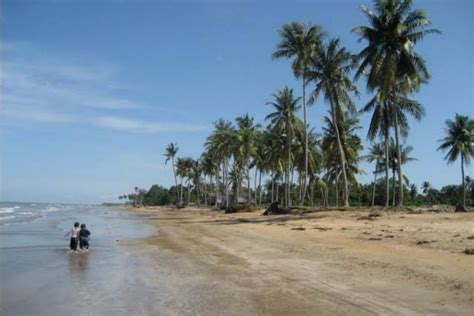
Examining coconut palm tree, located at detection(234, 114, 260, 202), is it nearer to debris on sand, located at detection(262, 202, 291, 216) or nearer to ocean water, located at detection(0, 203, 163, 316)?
debris on sand, located at detection(262, 202, 291, 216)

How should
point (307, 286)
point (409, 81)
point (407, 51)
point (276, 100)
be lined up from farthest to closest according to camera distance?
point (276, 100), point (409, 81), point (407, 51), point (307, 286)

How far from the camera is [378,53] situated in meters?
35.8

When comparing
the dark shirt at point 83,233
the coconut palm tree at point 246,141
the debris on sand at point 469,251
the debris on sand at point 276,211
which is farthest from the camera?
the coconut palm tree at point 246,141

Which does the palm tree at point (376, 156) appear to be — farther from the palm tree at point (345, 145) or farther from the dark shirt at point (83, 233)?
the dark shirt at point (83, 233)

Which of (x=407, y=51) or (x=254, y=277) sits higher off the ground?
(x=407, y=51)

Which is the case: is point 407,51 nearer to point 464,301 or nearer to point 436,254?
point 436,254

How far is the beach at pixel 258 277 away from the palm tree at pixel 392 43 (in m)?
15.8

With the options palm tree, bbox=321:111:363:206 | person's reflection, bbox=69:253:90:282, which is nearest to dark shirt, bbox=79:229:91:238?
person's reflection, bbox=69:253:90:282

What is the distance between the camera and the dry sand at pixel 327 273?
30.1 feet

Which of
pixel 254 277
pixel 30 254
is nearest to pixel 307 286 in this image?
pixel 254 277

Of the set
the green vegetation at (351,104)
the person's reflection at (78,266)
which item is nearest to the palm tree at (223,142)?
the green vegetation at (351,104)

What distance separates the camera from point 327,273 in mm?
12617

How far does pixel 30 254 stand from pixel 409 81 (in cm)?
2992

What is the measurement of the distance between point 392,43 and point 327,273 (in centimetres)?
2692
